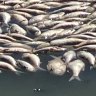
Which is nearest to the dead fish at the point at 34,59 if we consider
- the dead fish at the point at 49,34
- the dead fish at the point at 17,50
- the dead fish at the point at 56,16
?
the dead fish at the point at 17,50

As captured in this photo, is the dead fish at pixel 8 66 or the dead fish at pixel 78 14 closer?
the dead fish at pixel 8 66

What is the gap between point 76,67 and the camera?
7879 mm

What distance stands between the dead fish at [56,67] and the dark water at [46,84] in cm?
8

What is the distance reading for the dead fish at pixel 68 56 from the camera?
815cm

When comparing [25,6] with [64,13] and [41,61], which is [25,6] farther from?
[41,61]

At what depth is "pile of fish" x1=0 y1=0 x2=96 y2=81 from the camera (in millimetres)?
8094

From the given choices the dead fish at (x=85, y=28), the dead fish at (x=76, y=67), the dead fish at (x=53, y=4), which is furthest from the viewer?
the dead fish at (x=53, y=4)

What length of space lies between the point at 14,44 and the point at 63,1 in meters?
2.51

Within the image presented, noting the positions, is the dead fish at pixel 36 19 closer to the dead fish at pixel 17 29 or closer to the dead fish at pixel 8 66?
the dead fish at pixel 17 29

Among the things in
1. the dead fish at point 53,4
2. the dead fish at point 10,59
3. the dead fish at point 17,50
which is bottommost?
the dead fish at point 10,59

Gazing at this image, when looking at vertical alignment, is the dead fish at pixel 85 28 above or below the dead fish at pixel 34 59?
above

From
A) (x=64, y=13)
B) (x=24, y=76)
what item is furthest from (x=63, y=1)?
(x=24, y=76)

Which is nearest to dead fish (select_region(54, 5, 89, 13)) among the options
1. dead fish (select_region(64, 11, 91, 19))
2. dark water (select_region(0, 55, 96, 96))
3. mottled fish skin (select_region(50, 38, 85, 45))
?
dead fish (select_region(64, 11, 91, 19))

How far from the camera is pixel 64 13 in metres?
10.1
